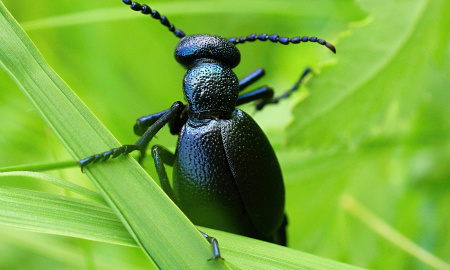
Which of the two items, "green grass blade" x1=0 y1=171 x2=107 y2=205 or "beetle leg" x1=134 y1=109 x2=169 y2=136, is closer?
"green grass blade" x1=0 y1=171 x2=107 y2=205

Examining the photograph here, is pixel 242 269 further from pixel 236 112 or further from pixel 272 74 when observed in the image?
pixel 272 74

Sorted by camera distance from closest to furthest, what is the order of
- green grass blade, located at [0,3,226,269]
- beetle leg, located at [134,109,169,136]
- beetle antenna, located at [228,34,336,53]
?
green grass blade, located at [0,3,226,269] < beetle antenna, located at [228,34,336,53] < beetle leg, located at [134,109,169,136]

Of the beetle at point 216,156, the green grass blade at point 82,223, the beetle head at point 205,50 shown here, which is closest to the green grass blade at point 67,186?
the green grass blade at point 82,223

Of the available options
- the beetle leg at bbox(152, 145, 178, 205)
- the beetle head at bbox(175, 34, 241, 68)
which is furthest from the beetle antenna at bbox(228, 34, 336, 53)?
the beetle leg at bbox(152, 145, 178, 205)

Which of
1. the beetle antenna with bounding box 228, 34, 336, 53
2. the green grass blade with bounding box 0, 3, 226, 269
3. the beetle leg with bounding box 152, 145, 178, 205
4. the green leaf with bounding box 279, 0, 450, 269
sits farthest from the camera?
the green leaf with bounding box 279, 0, 450, 269

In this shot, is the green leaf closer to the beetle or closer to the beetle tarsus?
the beetle

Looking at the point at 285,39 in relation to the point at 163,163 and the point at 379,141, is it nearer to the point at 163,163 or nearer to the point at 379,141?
the point at 163,163

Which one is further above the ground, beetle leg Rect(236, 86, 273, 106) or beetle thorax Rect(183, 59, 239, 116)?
beetle thorax Rect(183, 59, 239, 116)
